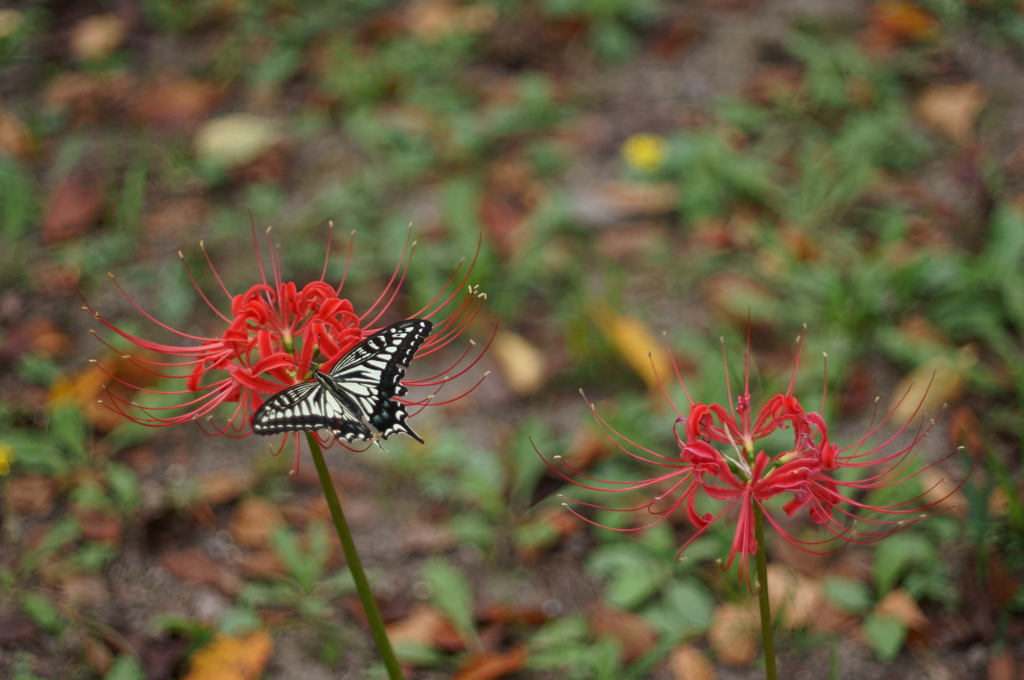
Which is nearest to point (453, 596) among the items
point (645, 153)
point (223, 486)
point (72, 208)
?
point (223, 486)

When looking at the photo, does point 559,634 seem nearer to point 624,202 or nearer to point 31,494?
point 31,494

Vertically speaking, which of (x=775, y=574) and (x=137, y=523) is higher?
(x=137, y=523)

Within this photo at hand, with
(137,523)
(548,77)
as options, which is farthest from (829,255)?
(137,523)

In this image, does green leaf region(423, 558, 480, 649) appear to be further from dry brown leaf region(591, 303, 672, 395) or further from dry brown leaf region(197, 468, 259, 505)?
dry brown leaf region(591, 303, 672, 395)

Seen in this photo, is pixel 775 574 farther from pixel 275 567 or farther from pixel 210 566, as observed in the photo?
Answer: pixel 210 566

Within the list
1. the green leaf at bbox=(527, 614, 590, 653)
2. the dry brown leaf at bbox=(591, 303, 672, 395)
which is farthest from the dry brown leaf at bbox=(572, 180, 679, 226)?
the green leaf at bbox=(527, 614, 590, 653)

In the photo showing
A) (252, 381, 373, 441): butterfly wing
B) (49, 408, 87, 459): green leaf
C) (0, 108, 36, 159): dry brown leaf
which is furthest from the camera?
(0, 108, 36, 159): dry brown leaf

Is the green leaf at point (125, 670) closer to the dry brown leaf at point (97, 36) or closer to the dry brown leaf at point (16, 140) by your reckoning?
the dry brown leaf at point (16, 140)
